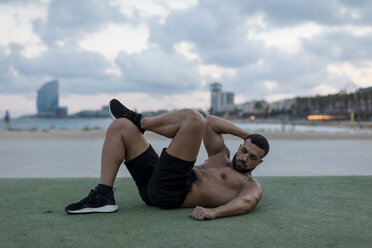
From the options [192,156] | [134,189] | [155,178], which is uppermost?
[192,156]

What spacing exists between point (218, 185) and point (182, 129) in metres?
0.67

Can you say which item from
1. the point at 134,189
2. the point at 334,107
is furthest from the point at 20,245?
the point at 334,107

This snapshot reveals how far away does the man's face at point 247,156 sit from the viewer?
3215 millimetres

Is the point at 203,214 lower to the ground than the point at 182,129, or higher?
lower

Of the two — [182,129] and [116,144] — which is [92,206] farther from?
[182,129]

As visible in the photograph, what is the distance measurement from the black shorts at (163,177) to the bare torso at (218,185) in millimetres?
75

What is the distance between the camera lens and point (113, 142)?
3.34 m

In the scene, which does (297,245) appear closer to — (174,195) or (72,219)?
(174,195)

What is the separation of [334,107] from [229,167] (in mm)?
125569

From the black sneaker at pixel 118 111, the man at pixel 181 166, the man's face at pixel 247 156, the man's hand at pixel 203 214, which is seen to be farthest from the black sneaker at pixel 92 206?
the man's face at pixel 247 156

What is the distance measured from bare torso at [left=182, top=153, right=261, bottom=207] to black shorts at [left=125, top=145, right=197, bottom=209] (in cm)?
8

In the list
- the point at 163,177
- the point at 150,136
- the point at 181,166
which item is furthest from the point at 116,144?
the point at 150,136

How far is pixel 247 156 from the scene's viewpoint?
10.7 ft

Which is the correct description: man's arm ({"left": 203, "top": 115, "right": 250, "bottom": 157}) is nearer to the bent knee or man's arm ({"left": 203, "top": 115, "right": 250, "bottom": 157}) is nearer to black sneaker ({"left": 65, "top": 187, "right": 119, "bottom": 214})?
the bent knee
